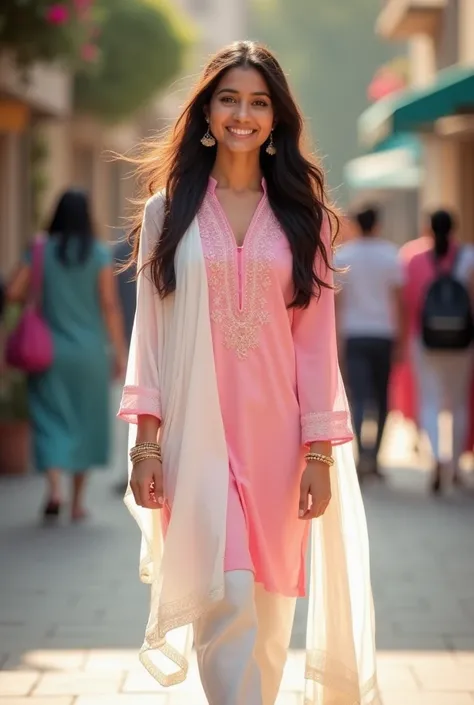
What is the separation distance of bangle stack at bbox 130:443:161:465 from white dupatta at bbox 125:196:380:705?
0.03 meters

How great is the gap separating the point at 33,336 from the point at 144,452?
514 centimetres

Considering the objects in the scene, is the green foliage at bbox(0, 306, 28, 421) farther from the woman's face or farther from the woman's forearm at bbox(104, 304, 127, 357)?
the woman's face

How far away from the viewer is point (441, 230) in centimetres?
1070

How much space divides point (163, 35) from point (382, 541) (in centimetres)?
1826

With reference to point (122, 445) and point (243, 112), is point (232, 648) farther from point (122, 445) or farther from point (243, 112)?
point (122, 445)

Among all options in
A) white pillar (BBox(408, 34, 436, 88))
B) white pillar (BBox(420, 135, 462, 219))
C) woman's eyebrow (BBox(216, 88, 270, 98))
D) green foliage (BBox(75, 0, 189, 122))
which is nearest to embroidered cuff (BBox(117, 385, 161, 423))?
woman's eyebrow (BBox(216, 88, 270, 98))

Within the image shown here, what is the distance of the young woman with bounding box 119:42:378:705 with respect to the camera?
14.0ft

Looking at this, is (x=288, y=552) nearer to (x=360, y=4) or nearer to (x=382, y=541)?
(x=382, y=541)

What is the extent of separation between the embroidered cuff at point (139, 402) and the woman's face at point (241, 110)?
0.70m

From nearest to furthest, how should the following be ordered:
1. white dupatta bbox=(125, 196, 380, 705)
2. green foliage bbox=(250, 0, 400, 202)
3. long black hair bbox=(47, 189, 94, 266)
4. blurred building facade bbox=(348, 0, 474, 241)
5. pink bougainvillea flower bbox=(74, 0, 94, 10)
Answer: white dupatta bbox=(125, 196, 380, 705)
long black hair bbox=(47, 189, 94, 266)
blurred building facade bbox=(348, 0, 474, 241)
pink bougainvillea flower bbox=(74, 0, 94, 10)
green foliage bbox=(250, 0, 400, 202)

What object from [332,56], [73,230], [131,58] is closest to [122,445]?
[73,230]

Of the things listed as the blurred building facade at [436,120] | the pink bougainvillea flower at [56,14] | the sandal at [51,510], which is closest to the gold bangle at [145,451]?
the sandal at [51,510]

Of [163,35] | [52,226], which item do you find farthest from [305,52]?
[52,226]

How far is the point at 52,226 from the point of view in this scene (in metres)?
9.56
